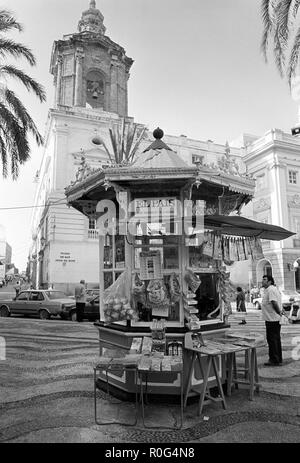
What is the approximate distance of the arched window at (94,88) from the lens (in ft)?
101

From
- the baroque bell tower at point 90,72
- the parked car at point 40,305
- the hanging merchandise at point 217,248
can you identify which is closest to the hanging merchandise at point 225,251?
the hanging merchandise at point 217,248

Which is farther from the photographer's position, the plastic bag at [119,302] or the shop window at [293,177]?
the shop window at [293,177]

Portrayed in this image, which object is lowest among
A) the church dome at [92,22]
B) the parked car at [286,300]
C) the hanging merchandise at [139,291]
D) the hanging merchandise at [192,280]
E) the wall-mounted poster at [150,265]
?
the parked car at [286,300]

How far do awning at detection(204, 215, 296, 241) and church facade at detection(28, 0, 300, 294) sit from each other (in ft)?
60.0

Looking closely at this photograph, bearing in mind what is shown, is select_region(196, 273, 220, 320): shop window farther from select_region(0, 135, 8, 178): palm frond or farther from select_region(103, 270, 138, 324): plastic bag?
select_region(0, 135, 8, 178): palm frond

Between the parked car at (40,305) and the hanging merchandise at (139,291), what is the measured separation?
445 inches

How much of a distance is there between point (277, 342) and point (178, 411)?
346 centimetres

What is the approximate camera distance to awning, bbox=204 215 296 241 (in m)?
5.50

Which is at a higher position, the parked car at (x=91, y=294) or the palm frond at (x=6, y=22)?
the palm frond at (x=6, y=22)

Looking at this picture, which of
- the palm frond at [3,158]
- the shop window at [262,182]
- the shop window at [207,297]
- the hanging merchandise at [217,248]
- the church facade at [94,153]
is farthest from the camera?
the shop window at [262,182]

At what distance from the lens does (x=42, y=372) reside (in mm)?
6797

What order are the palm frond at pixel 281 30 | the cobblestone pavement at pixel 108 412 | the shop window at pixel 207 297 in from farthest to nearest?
the palm frond at pixel 281 30, the shop window at pixel 207 297, the cobblestone pavement at pixel 108 412

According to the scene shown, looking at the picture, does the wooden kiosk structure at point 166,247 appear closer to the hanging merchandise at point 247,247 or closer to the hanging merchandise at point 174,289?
the hanging merchandise at point 174,289
